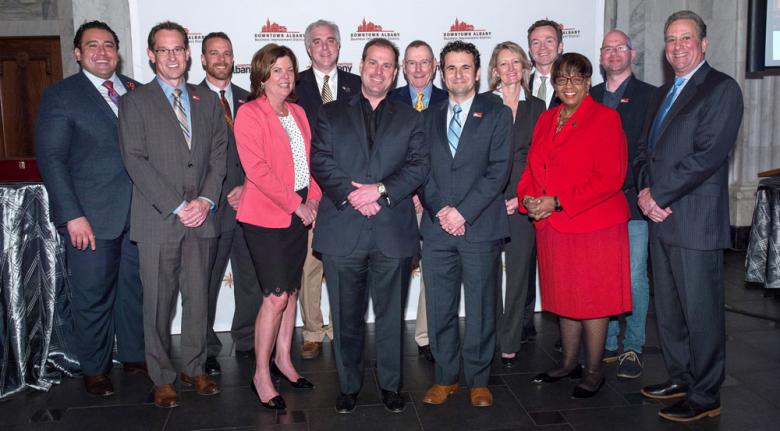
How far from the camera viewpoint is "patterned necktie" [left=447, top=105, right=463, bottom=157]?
3.15 m

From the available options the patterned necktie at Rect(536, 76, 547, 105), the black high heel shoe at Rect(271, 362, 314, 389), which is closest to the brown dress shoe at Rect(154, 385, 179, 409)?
the black high heel shoe at Rect(271, 362, 314, 389)

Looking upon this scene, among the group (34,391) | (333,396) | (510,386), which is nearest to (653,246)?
(510,386)

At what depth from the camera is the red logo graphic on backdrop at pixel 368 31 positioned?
189 inches

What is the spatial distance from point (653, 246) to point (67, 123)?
10.4 ft

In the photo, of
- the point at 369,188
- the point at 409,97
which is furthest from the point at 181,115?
the point at 409,97

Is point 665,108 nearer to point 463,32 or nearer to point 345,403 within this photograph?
point 463,32

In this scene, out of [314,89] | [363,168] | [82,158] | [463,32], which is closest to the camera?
[363,168]

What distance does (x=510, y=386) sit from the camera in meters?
3.54

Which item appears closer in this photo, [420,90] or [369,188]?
[369,188]

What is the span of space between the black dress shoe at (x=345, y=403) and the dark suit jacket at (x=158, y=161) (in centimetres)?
112

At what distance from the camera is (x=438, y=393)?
10.8 feet

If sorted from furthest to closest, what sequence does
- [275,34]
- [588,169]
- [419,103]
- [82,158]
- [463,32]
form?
[463,32] → [275,34] → [419,103] → [82,158] → [588,169]

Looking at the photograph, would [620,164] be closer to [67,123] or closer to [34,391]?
[67,123]

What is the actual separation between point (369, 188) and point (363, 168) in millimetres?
126
